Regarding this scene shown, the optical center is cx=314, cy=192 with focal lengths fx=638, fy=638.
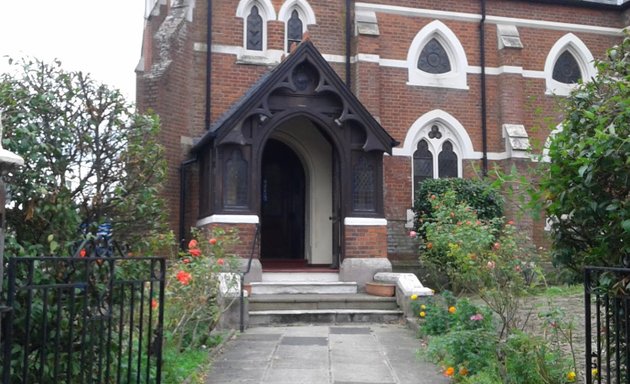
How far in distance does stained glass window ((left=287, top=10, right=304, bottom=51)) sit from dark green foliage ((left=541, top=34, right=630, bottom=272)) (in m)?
11.0

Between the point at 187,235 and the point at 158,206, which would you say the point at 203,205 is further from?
the point at 158,206

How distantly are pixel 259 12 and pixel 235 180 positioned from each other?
5.31 meters

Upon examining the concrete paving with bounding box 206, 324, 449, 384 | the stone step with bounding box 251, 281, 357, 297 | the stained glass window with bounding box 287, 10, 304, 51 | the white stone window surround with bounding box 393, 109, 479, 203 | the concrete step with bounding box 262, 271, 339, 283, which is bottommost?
the concrete paving with bounding box 206, 324, 449, 384

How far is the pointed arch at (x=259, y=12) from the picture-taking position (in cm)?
1538

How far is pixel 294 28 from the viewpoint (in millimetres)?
15836

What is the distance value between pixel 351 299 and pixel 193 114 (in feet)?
20.6

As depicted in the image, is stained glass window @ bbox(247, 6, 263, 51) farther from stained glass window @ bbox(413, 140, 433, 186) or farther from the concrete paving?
the concrete paving

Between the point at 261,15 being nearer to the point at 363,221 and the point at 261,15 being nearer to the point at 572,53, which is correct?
the point at 363,221

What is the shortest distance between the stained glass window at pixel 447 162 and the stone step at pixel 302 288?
5.46 m

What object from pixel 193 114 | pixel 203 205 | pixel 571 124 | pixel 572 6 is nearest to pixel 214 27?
pixel 193 114

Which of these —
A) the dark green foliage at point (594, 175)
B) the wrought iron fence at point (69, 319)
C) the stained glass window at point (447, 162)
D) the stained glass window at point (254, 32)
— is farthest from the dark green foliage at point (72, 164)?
the stained glass window at point (447, 162)

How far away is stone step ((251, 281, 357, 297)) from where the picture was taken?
38.6 feet

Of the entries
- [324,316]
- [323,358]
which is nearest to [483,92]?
[324,316]

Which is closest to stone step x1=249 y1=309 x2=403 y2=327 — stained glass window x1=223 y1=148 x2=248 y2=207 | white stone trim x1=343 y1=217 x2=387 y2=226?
white stone trim x1=343 y1=217 x2=387 y2=226
